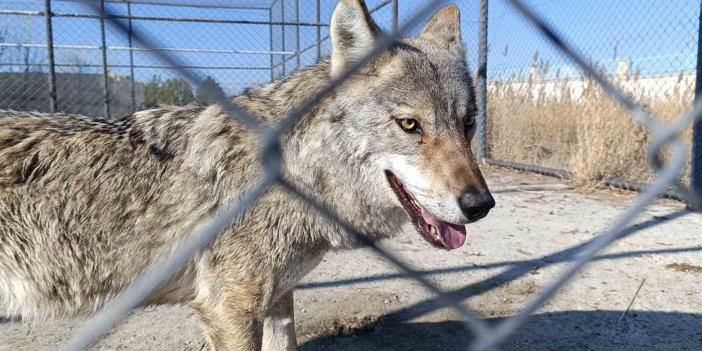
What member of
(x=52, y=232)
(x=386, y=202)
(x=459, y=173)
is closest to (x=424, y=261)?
(x=386, y=202)

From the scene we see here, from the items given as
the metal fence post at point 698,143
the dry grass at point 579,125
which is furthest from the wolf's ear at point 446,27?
the dry grass at point 579,125

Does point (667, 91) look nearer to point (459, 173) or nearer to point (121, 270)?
point (459, 173)

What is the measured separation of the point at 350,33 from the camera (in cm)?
203

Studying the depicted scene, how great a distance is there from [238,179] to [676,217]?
4755mm

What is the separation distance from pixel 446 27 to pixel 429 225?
4.13 ft

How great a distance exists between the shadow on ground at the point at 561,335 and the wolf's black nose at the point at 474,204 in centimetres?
116

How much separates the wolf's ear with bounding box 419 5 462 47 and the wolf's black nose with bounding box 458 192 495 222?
3.58 ft

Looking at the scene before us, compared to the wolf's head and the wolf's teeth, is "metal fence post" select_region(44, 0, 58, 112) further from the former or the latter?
the wolf's teeth

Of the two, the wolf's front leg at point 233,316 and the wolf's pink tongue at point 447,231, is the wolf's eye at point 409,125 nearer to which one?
the wolf's pink tongue at point 447,231

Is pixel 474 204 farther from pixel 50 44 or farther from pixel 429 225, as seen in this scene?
pixel 50 44

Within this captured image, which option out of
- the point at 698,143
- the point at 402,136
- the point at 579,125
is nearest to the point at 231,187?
the point at 402,136

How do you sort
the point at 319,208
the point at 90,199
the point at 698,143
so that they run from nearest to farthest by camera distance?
the point at 319,208, the point at 90,199, the point at 698,143

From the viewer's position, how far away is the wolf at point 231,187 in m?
1.88

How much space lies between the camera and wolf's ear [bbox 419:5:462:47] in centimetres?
265
